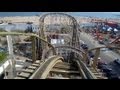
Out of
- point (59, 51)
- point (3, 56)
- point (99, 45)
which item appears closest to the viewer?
point (3, 56)

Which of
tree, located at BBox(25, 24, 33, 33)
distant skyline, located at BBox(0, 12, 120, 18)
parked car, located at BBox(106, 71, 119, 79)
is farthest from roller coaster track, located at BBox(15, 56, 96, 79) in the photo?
distant skyline, located at BBox(0, 12, 120, 18)

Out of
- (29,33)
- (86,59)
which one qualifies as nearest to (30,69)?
(29,33)

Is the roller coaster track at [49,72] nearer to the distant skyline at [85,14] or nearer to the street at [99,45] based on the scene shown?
the street at [99,45]

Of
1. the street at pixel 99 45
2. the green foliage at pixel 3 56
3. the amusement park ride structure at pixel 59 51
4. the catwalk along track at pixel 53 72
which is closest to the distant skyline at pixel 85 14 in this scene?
the amusement park ride structure at pixel 59 51

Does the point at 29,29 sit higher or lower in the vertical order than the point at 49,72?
higher

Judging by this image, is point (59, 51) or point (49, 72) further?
point (49, 72)

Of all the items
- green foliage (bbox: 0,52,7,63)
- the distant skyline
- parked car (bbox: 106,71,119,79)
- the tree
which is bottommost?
parked car (bbox: 106,71,119,79)

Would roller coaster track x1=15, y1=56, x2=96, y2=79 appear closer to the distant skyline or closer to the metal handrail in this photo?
the metal handrail

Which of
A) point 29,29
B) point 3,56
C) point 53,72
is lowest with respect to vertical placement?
point 53,72

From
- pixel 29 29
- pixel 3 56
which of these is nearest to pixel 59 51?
pixel 29 29

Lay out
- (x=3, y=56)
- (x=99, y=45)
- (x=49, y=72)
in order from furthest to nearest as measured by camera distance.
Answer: (x=49, y=72)
(x=99, y=45)
(x=3, y=56)

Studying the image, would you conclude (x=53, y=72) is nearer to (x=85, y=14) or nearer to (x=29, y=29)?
(x=29, y=29)
